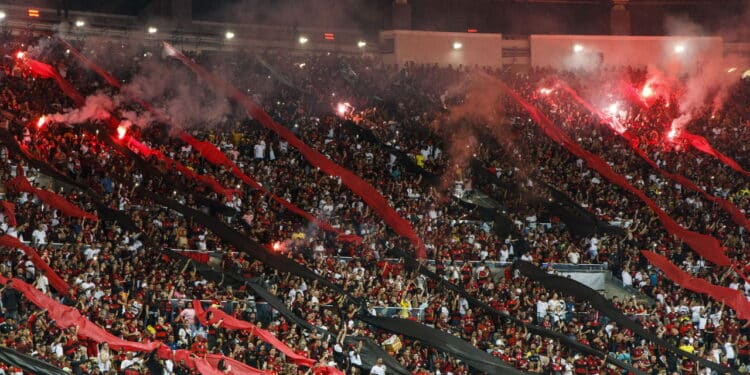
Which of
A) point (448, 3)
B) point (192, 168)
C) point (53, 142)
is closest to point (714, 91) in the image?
point (448, 3)

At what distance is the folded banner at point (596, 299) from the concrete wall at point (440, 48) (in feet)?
46.1

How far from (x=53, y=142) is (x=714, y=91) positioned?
21.2 metres

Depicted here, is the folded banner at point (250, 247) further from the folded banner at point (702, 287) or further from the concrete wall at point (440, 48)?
the concrete wall at point (440, 48)

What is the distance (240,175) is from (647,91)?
1608 centimetres

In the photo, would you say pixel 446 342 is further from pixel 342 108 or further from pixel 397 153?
pixel 342 108

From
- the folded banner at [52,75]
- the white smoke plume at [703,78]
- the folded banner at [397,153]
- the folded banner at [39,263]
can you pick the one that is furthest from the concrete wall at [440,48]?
the folded banner at [39,263]

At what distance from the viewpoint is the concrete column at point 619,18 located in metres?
39.4

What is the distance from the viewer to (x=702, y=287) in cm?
2414

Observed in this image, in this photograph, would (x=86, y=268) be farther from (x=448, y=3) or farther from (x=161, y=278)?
(x=448, y=3)

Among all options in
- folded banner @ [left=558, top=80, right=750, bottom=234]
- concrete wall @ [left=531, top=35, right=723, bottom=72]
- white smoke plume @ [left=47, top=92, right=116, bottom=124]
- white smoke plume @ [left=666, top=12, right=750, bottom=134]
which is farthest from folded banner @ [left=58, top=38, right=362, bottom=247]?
concrete wall @ [left=531, top=35, right=723, bottom=72]

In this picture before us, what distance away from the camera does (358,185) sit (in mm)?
25703

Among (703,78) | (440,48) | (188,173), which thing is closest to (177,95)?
(188,173)

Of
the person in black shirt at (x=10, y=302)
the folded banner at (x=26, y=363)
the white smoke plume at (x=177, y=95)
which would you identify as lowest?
the folded banner at (x=26, y=363)

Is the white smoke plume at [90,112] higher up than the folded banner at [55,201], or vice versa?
the white smoke plume at [90,112]
